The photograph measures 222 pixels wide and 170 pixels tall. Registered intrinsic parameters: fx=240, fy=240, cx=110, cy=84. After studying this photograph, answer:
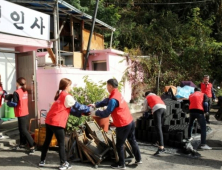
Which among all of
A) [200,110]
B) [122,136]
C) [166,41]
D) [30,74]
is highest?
[166,41]

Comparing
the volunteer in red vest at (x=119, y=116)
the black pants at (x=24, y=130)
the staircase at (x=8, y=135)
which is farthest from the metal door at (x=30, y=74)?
the volunteer in red vest at (x=119, y=116)

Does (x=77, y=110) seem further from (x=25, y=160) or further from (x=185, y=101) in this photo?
(x=185, y=101)

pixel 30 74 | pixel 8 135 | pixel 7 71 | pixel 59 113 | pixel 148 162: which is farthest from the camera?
pixel 7 71

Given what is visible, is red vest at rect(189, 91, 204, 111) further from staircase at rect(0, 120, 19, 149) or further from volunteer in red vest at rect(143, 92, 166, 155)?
staircase at rect(0, 120, 19, 149)

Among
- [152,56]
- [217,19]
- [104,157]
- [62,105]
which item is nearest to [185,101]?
[152,56]

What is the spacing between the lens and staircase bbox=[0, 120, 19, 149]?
19.5ft

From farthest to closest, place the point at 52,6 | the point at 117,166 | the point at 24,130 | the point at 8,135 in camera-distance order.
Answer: the point at 52,6
the point at 8,135
the point at 24,130
the point at 117,166

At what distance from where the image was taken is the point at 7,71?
860 centimetres

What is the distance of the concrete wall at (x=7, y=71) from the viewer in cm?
844

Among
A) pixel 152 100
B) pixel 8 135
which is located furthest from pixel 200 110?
pixel 8 135

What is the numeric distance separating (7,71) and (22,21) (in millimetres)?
2604

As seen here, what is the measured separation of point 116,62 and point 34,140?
7.70 meters

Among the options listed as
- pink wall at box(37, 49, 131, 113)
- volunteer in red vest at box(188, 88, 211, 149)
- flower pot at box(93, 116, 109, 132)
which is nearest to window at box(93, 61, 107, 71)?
pink wall at box(37, 49, 131, 113)

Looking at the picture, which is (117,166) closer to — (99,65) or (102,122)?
(102,122)
